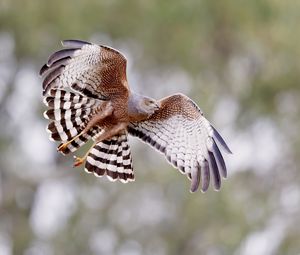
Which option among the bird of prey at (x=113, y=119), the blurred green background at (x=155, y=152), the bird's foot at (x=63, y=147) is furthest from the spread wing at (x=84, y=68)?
the blurred green background at (x=155, y=152)

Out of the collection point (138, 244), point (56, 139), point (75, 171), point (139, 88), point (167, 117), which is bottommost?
point (56, 139)

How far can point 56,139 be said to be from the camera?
23.7ft

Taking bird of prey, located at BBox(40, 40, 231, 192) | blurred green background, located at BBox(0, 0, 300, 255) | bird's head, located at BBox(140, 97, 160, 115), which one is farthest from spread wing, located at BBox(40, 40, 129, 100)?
blurred green background, located at BBox(0, 0, 300, 255)

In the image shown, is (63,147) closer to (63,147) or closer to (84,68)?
(63,147)

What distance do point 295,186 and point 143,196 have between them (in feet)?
11.5

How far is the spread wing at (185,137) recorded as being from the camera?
736 cm

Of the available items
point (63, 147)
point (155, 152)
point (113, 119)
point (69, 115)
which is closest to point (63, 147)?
point (63, 147)

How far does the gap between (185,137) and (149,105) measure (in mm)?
518

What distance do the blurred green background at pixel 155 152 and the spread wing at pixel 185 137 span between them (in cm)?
627

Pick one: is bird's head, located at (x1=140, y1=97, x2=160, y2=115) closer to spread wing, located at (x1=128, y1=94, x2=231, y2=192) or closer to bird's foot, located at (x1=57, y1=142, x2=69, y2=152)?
spread wing, located at (x1=128, y1=94, x2=231, y2=192)

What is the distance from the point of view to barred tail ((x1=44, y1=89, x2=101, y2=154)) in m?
7.18

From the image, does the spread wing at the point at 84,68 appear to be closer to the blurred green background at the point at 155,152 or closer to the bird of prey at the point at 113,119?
the bird of prey at the point at 113,119

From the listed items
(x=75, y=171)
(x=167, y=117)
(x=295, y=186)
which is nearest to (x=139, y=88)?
(x=75, y=171)

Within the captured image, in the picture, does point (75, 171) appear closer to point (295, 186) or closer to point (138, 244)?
point (138, 244)
